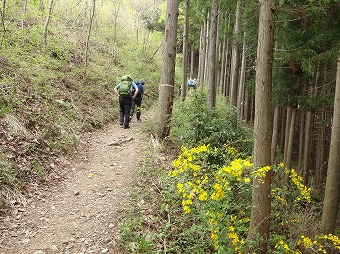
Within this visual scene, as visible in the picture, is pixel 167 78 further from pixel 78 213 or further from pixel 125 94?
pixel 78 213

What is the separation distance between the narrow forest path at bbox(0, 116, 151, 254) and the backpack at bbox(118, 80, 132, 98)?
2.88 m

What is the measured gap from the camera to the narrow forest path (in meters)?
4.04

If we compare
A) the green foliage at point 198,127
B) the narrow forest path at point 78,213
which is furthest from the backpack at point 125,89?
the narrow forest path at point 78,213

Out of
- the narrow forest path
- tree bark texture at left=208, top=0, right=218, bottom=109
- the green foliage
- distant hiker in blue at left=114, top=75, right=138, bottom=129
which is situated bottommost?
the narrow forest path

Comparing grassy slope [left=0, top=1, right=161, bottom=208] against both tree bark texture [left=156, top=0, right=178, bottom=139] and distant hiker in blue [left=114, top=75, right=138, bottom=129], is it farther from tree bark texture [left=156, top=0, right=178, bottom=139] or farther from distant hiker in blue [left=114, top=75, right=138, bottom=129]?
tree bark texture [left=156, top=0, right=178, bottom=139]

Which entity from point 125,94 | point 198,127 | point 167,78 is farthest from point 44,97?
point 198,127

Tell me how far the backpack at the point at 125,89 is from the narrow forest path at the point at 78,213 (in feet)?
9.46

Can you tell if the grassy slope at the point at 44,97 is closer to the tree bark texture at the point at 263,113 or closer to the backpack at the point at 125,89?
the backpack at the point at 125,89

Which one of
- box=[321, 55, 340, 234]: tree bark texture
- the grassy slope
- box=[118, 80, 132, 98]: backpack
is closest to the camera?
the grassy slope

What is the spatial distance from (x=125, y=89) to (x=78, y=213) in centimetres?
549

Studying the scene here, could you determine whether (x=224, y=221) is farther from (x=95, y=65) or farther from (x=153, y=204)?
(x=95, y=65)

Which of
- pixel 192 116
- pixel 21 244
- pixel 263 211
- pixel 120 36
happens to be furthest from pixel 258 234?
pixel 120 36

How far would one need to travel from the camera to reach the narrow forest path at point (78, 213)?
4039mm

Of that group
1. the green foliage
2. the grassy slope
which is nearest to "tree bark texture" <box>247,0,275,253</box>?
the green foliage
